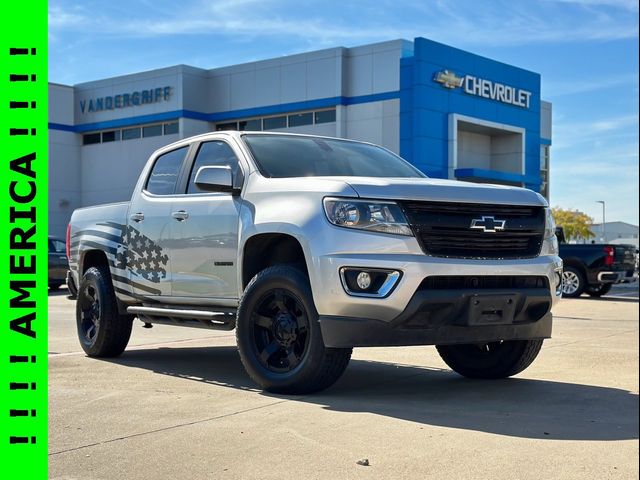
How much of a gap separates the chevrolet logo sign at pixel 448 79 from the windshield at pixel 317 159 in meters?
27.9

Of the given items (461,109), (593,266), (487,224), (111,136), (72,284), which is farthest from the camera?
(111,136)

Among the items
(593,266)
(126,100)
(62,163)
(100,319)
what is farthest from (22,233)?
(62,163)

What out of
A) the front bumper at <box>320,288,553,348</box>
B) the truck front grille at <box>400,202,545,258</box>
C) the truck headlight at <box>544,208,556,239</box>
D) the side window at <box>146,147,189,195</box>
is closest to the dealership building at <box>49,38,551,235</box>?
the side window at <box>146,147,189,195</box>

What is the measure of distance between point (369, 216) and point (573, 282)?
15412mm

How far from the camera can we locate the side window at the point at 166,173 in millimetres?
7973

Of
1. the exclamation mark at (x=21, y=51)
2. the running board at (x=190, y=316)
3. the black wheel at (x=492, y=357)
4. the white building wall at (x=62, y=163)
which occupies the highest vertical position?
the white building wall at (x=62, y=163)

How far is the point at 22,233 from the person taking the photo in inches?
132

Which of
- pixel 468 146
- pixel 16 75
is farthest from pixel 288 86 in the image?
pixel 16 75

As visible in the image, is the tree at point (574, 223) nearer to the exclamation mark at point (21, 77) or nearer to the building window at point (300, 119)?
the building window at point (300, 119)

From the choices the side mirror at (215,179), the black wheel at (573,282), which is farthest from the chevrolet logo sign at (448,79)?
the side mirror at (215,179)

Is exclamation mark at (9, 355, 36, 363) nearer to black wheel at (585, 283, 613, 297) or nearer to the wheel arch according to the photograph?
the wheel arch

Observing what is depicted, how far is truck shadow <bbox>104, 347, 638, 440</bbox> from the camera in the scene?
5250 millimetres

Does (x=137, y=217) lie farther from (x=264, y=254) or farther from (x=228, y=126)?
(x=228, y=126)

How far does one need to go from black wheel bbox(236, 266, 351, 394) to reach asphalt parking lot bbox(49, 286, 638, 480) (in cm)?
15
